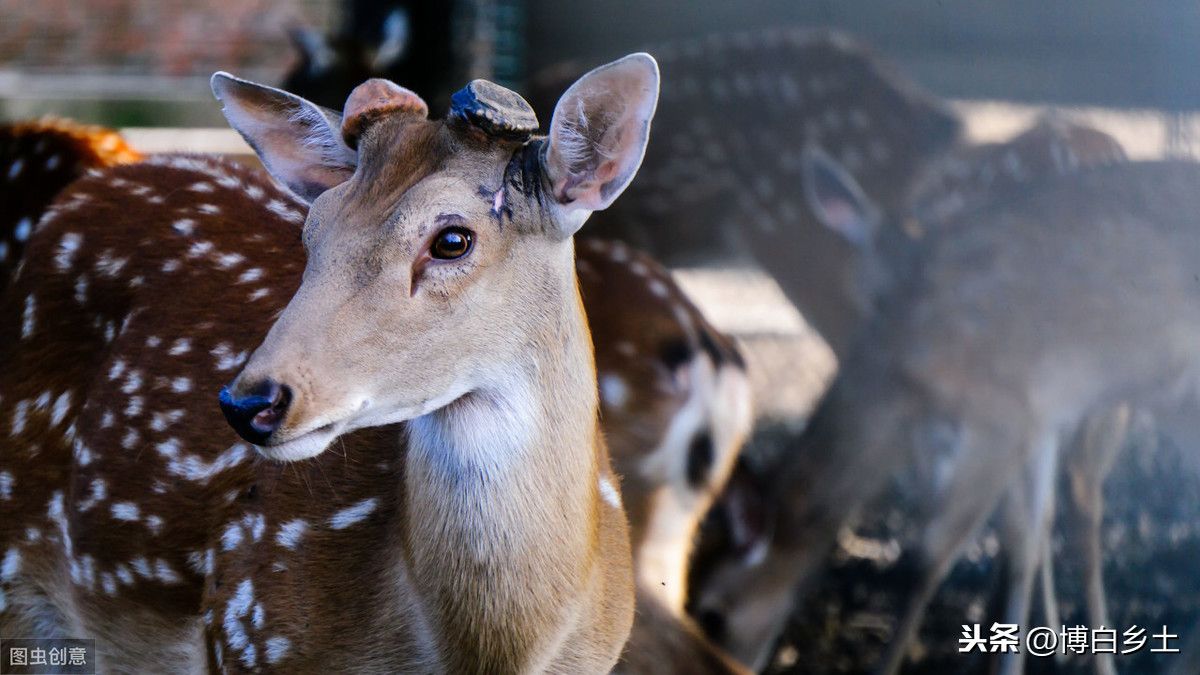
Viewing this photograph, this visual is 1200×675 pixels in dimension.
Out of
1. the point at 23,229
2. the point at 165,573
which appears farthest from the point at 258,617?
the point at 23,229

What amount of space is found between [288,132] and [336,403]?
59 cm

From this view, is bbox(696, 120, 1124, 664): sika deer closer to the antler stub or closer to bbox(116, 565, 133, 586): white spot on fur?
bbox(116, 565, 133, 586): white spot on fur

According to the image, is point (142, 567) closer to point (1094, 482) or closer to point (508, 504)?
point (508, 504)

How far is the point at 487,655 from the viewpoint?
2.01 m

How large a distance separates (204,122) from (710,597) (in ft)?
13.3

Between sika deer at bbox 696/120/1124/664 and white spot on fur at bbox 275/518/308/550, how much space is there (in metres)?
1.52

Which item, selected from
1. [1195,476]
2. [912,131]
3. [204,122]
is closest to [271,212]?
[912,131]

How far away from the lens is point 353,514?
218 centimetres

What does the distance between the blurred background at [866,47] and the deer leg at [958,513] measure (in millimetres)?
286

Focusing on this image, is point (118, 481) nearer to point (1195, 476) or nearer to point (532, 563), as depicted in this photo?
point (532, 563)

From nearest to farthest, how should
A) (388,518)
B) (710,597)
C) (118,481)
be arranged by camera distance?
(388,518), (118,481), (710,597)

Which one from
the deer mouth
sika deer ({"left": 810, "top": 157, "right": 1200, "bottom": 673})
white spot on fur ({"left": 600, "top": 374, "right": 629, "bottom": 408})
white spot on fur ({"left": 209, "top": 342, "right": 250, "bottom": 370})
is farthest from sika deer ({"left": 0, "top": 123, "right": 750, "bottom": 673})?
the deer mouth

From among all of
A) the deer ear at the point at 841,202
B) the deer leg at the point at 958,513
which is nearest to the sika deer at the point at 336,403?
the deer leg at the point at 958,513

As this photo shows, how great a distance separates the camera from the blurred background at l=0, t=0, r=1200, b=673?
361cm
